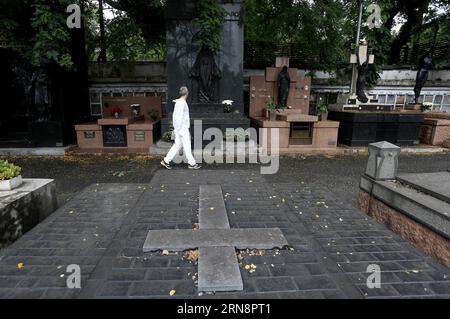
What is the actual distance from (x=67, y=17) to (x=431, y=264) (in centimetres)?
1167

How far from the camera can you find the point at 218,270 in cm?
275

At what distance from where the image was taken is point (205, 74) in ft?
35.5


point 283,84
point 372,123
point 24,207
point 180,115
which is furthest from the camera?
point 283,84

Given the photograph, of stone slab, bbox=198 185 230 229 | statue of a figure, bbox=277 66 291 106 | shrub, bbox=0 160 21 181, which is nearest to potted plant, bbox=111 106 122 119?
statue of a figure, bbox=277 66 291 106

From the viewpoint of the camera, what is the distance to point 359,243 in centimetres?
359

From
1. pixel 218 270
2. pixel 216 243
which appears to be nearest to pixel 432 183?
pixel 216 243

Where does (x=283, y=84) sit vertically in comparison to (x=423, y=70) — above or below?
below

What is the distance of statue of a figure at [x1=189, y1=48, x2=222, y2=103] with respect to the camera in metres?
10.8

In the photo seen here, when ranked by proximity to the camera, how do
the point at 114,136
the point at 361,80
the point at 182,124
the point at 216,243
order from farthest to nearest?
1. the point at 361,80
2. the point at 114,136
3. the point at 182,124
4. the point at 216,243

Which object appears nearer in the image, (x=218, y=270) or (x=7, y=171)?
(x=218, y=270)

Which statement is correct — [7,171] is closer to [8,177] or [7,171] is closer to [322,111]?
[8,177]

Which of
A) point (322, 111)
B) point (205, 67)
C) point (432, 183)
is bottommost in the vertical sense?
point (432, 183)

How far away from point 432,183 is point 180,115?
543 centimetres

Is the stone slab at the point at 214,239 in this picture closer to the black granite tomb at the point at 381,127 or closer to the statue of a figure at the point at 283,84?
the black granite tomb at the point at 381,127
